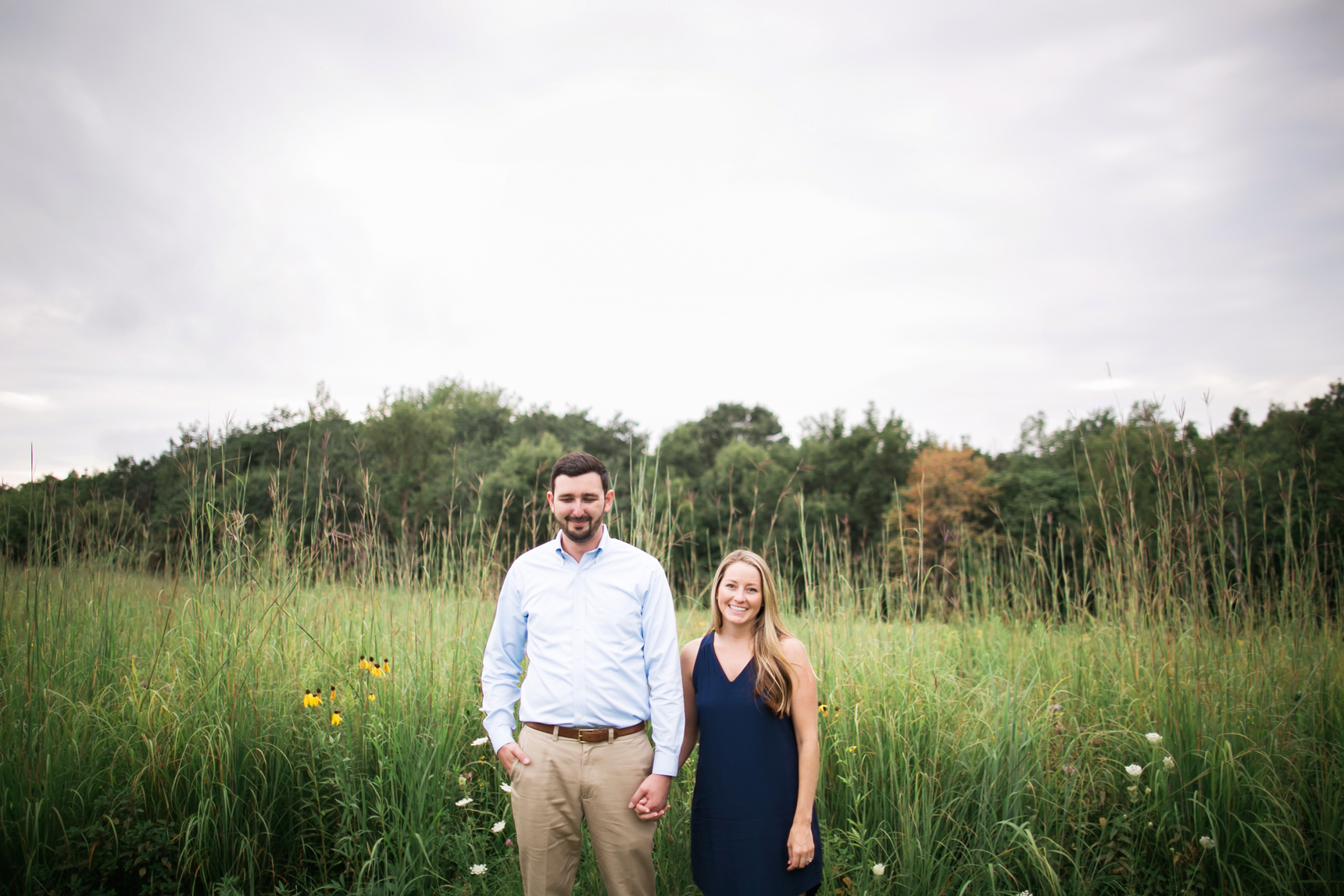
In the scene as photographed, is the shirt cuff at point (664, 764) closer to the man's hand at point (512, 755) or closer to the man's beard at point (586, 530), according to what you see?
the man's hand at point (512, 755)

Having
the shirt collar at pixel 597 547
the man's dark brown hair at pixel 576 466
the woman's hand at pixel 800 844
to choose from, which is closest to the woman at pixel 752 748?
the woman's hand at pixel 800 844

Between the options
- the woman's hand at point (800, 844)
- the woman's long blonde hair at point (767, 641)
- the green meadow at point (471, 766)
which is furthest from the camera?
the green meadow at point (471, 766)

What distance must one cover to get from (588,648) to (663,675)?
0.90 feet

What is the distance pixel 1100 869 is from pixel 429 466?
27043mm

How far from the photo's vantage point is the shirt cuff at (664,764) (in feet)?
7.00

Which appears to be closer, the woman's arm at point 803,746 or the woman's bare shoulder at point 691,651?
the woman's arm at point 803,746

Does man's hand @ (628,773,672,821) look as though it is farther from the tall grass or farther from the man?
the tall grass

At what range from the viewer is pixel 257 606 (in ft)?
11.3

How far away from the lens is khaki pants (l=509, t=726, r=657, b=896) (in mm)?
2148

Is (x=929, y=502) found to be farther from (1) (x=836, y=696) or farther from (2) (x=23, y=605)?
(2) (x=23, y=605)

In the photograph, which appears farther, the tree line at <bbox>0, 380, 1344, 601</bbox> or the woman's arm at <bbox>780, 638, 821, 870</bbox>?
the tree line at <bbox>0, 380, 1344, 601</bbox>

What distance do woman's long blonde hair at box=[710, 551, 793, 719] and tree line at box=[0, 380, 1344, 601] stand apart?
1.30m

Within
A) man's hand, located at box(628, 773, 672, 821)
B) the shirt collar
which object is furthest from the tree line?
man's hand, located at box(628, 773, 672, 821)

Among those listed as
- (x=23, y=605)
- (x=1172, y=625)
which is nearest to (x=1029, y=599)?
(x=1172, y=625)
